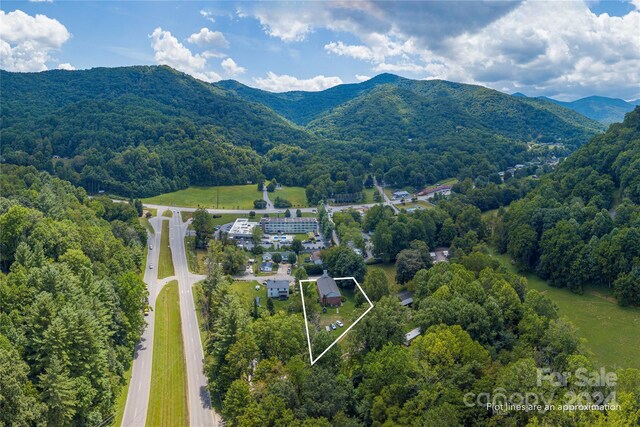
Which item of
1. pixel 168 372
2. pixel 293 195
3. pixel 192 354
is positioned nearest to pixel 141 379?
pixel 168 372

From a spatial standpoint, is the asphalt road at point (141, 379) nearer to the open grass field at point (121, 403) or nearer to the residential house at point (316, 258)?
the open grass field at point (121, 403)

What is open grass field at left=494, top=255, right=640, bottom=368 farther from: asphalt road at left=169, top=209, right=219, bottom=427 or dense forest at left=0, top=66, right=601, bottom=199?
dense forest at left=0, top=66, right=601, bottom=199

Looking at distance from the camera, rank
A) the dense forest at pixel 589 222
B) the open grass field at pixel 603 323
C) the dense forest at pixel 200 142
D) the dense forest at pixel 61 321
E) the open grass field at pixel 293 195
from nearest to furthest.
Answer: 1. the dense forest at pixel 61 321
2. the open grass field at pixel 603 323
3. the dense forest at pixel 589 222
4. the open grass field at pixel 293 195
5. the dense forest at pixel 200 142

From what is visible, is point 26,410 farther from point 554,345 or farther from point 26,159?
point 26,159

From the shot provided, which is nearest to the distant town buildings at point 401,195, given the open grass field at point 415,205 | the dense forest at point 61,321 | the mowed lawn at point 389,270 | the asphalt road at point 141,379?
the open grass field at point 415,205

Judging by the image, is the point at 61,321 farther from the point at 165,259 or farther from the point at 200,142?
the point at 200,142

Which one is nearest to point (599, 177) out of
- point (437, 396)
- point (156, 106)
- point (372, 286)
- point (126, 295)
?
point (372, 286)
